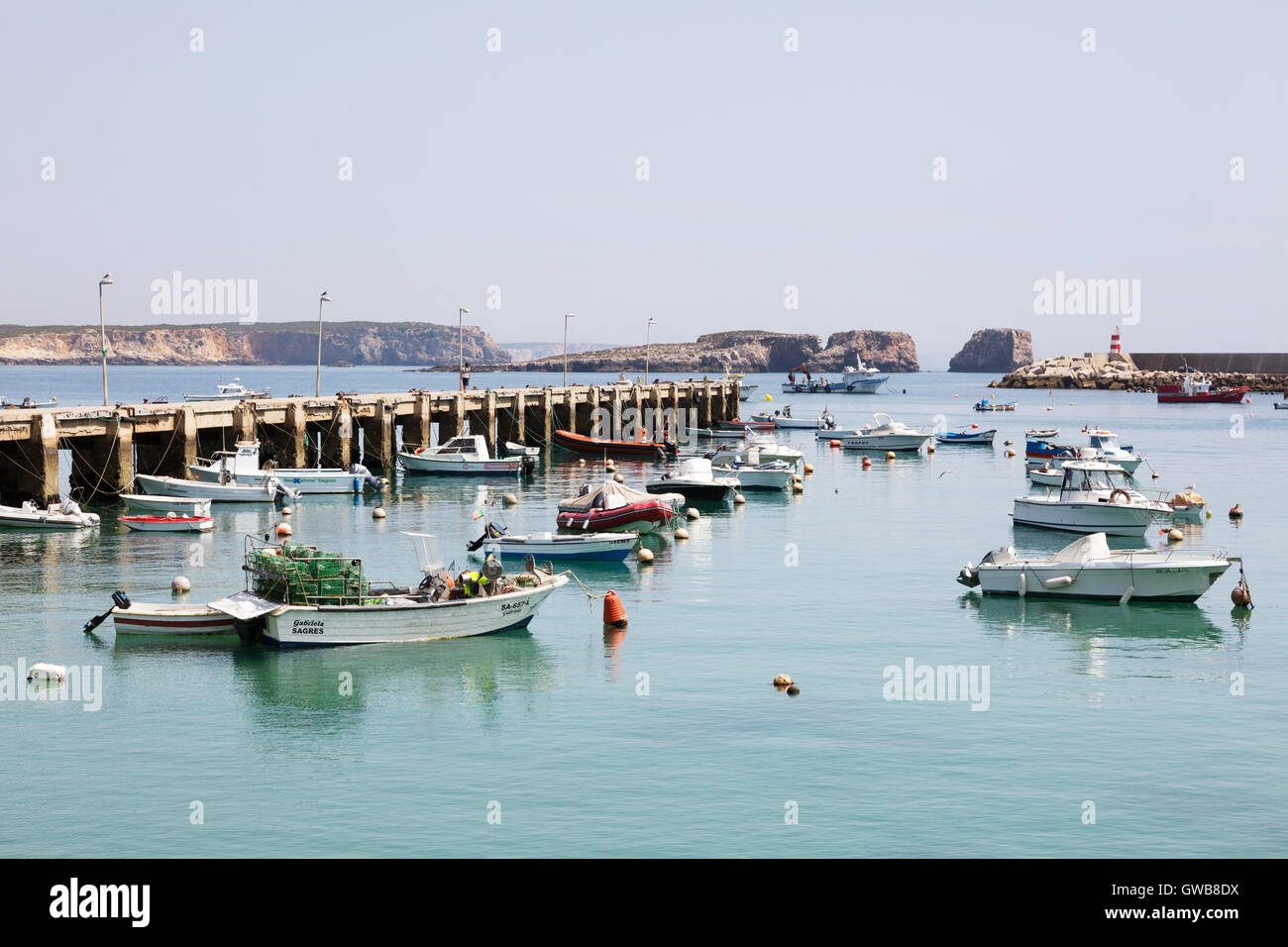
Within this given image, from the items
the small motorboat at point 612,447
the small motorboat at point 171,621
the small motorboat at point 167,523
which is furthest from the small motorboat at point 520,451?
the small motorboat at point 171,621

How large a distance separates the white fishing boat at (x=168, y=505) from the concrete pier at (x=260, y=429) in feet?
10.0

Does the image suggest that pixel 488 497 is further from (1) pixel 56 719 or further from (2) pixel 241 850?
(2) pixel 241 850

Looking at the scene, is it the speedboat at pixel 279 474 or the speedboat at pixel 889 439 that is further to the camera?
the speedboat at pixel 889 439

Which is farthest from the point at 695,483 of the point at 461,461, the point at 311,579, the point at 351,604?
the point at 311,579

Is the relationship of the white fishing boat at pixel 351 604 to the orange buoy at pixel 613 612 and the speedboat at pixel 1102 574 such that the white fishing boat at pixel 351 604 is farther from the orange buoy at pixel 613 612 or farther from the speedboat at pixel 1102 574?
the speedboat at pixel 1102 574

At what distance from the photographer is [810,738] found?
25078 millimetres

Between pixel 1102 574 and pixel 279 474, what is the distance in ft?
137

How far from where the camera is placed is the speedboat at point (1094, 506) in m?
53.7

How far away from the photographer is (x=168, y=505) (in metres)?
55.1

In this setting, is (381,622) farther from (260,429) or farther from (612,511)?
(260,429)

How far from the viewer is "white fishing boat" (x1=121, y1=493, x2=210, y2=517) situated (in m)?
54.0
